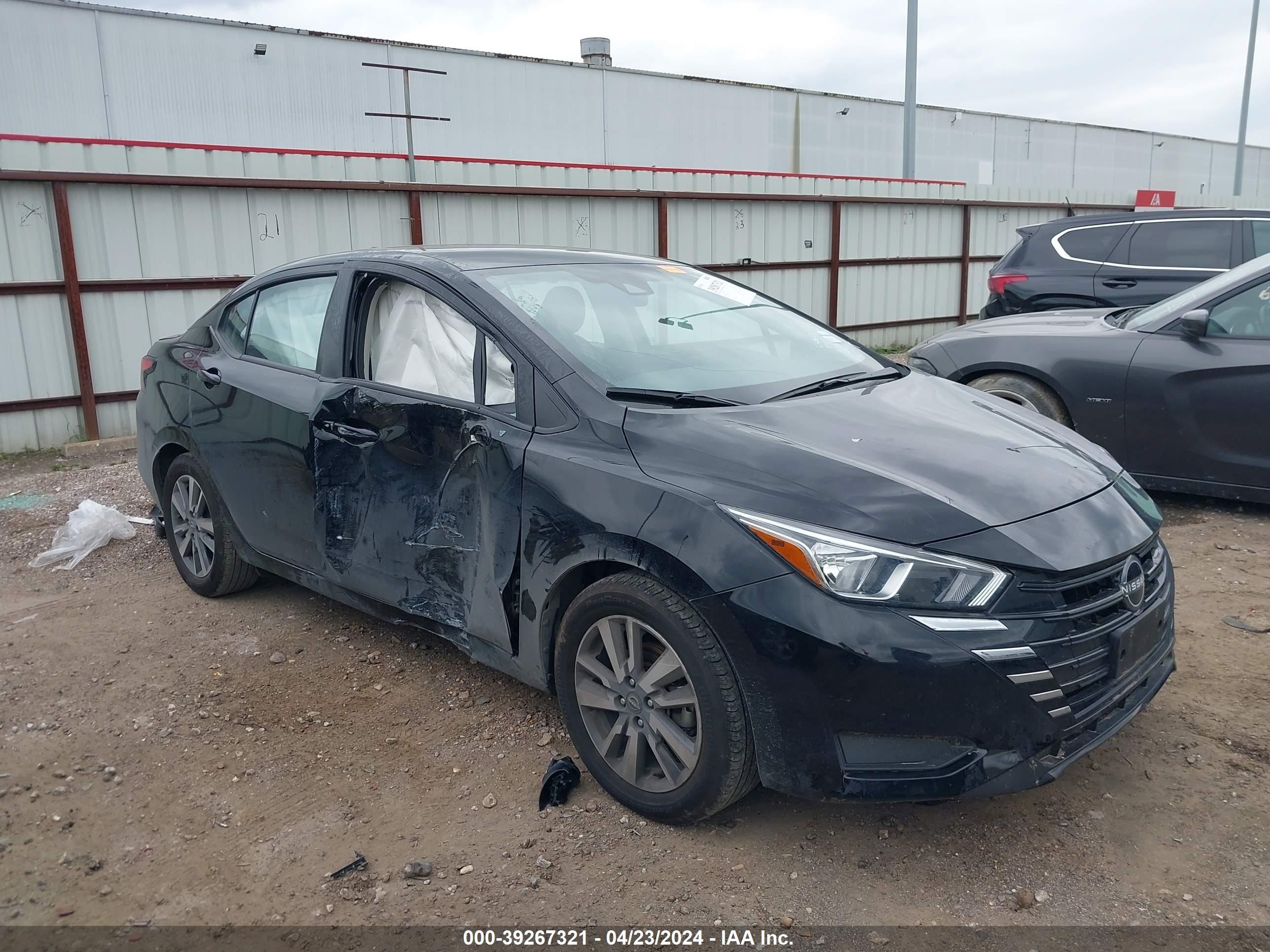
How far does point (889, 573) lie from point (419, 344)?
1.93m

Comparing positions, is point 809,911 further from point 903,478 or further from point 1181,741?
point 1181,741

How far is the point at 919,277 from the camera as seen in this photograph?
15.6 metres

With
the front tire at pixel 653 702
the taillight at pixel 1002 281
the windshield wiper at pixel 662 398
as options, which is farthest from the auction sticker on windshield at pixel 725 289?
the taillight at pixel 1002 281

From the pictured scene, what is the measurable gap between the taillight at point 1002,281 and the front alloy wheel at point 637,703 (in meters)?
7.31

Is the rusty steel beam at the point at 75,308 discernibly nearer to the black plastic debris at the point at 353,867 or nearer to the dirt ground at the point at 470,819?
the dirt ground at the point at 470,819

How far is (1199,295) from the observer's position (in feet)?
18.5

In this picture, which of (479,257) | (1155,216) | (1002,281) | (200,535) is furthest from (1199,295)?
(200,535)

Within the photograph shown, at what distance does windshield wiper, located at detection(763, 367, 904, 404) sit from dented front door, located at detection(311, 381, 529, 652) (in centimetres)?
88

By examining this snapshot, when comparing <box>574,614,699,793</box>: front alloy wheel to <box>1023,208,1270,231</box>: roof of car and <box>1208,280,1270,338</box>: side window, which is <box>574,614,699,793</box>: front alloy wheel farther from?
<box>1023,208,1270,231</box>: roof of car

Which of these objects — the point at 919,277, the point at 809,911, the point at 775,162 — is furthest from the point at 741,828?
the point at 775,162

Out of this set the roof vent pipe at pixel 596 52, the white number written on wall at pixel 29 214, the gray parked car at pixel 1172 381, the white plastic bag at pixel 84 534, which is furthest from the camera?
the roof vent pipe at pixel 596 52

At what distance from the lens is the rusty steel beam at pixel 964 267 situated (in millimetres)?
16078

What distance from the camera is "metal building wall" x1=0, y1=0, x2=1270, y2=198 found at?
1706 centimetres

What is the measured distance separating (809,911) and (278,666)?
96.9 inches
